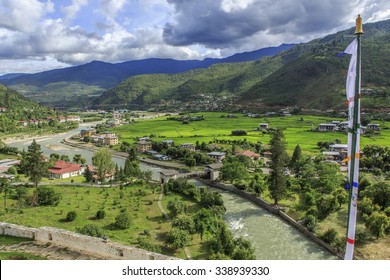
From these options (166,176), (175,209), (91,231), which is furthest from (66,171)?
(91,231)

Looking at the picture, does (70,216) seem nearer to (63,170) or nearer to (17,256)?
(17,256)

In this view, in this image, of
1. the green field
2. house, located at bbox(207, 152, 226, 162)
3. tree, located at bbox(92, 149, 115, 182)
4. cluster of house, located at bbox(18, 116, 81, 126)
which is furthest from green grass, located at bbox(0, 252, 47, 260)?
cluster of house, located at bbox(18, 116, 81, 126)

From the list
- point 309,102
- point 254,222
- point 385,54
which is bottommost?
point 254,222

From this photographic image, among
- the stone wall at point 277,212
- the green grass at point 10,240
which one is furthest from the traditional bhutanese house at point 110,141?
the green grass at point 10,240

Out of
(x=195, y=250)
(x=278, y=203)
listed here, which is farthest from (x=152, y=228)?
(x=278, y=203)

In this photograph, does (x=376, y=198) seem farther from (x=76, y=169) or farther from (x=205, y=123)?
(x=205, y=123)
